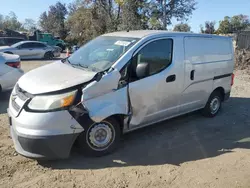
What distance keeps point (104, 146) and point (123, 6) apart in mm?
21068

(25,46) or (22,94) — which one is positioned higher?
(25,46)

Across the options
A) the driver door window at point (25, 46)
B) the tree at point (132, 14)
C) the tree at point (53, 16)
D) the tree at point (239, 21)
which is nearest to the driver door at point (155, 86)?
the driver door window at point (25, 46)

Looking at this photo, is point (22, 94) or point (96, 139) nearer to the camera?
point (22, 94)

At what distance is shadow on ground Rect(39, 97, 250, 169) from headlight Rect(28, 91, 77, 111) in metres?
0.84

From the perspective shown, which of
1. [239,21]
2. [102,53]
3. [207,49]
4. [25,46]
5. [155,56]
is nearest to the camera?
[102,53]

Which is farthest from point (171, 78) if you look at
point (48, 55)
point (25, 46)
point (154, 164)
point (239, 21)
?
point (239, 21)

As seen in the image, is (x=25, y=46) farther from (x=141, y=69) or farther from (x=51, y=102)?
(x=51, y=102)

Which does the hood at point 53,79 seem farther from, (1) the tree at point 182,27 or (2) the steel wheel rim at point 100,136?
(1) the tree at point 182,27

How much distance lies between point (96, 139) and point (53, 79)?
1032mm

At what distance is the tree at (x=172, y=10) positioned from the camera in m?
24.1

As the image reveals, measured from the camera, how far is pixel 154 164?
3730 millimetres

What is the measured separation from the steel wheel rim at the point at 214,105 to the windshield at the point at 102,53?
8.49ft

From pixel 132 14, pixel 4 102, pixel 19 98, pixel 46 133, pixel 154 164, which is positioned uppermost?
pixel 132 14

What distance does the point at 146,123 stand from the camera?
14.6 ft
